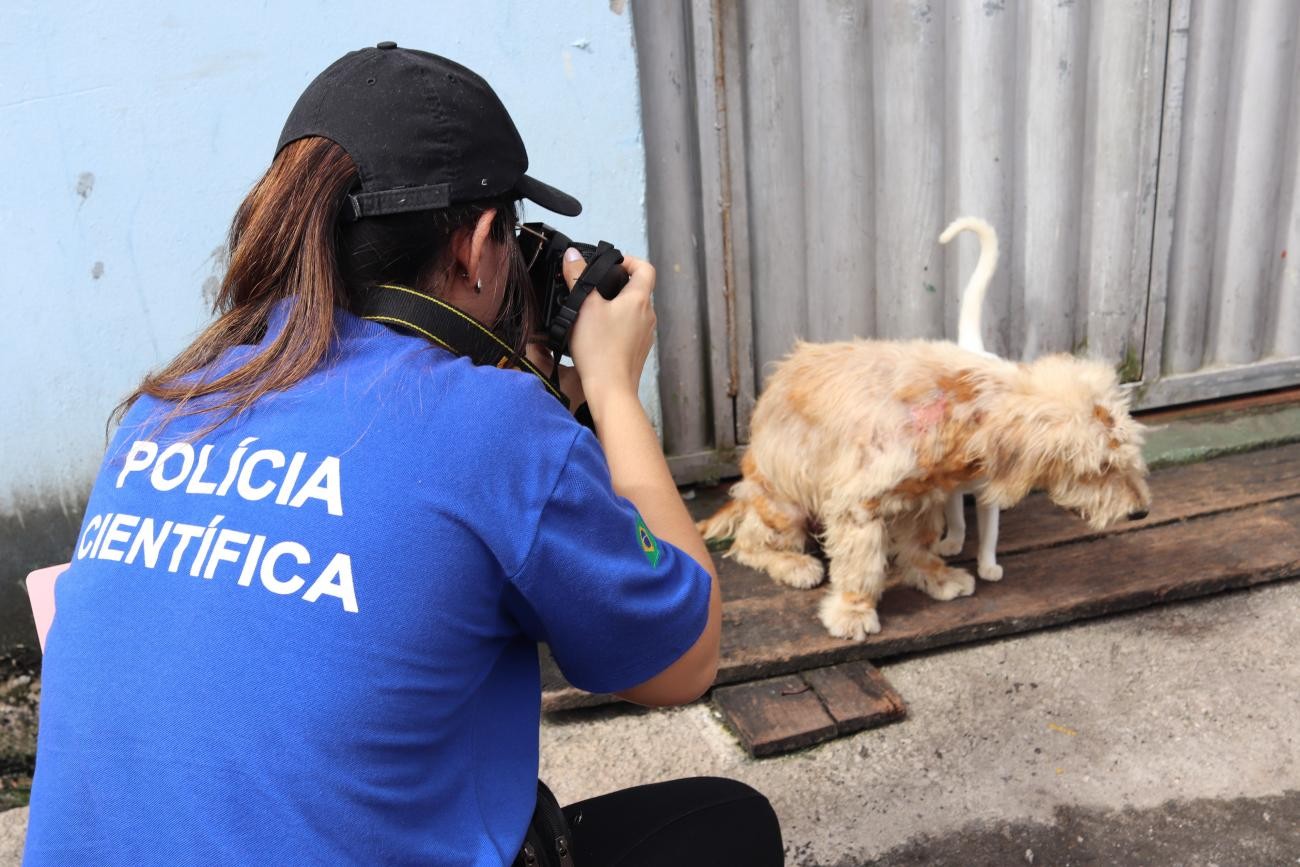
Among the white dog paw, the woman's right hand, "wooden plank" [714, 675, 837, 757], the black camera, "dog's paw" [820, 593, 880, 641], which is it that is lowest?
"wooden plank" [714, 675, 837, 757]

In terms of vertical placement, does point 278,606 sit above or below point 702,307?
above

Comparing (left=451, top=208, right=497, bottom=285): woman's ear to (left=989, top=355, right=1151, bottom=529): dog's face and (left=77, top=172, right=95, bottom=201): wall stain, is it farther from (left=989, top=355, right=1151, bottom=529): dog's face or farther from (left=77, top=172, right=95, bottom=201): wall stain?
(left=77, top=172, right=95, bottom=201): wall stain

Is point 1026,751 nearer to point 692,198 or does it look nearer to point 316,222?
point 692,198

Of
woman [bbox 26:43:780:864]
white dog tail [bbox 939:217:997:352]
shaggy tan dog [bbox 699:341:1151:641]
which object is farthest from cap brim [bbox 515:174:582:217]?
white dog tail [bbox 939:217:997:352]

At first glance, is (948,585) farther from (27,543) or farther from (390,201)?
(27,543)

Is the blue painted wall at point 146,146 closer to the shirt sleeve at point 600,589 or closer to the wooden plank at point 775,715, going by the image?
the wooden plank at point 775,715

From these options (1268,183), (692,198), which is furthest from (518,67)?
(1268,183)

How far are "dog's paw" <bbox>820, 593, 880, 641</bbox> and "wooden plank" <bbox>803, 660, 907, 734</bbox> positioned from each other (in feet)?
0.26

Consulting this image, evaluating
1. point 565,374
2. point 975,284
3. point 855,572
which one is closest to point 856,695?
point 855,572

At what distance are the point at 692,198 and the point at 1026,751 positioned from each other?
6.27 ft

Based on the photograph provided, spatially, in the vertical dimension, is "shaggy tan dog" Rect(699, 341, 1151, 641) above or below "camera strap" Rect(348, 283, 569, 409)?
below

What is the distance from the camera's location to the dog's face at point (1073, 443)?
254cm

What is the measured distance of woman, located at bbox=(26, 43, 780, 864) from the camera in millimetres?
1068

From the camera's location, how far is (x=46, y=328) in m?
2.90
